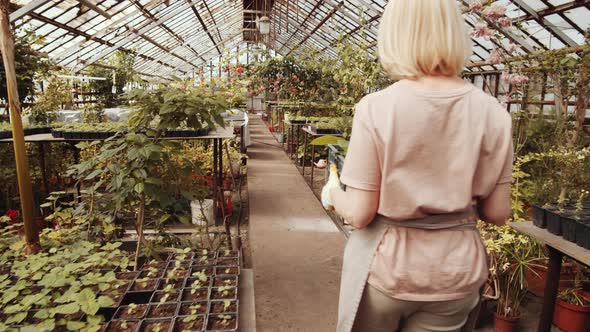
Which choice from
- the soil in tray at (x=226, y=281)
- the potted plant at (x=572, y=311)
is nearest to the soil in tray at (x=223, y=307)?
the soil in tray at (x=226, y=281)

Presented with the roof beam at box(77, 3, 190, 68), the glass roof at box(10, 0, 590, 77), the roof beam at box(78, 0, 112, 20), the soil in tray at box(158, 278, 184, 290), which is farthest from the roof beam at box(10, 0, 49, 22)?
the soil in tray at box(158, 278, 184, 290)

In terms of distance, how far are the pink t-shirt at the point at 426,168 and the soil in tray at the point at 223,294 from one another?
1101 millimetres

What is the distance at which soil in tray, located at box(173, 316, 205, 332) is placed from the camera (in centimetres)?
158

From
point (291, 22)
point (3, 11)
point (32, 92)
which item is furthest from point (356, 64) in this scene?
point (291, 22)

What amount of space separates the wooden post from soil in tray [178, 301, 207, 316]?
848 millimetres

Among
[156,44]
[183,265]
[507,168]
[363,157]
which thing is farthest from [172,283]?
[156,44]

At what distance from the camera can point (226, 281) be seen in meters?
1.90

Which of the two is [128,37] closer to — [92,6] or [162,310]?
[92,6]

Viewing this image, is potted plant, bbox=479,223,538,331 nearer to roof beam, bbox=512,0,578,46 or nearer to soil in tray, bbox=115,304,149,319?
soil in tray, bbox=115,304,149,319

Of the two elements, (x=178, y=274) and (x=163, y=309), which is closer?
(x=163, y=309)

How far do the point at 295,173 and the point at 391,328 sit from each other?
5.57 m

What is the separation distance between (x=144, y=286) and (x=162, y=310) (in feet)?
0.62

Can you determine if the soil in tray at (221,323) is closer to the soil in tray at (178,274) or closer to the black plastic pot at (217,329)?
the black plastic pot at (217,329)

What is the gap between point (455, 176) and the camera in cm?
84
